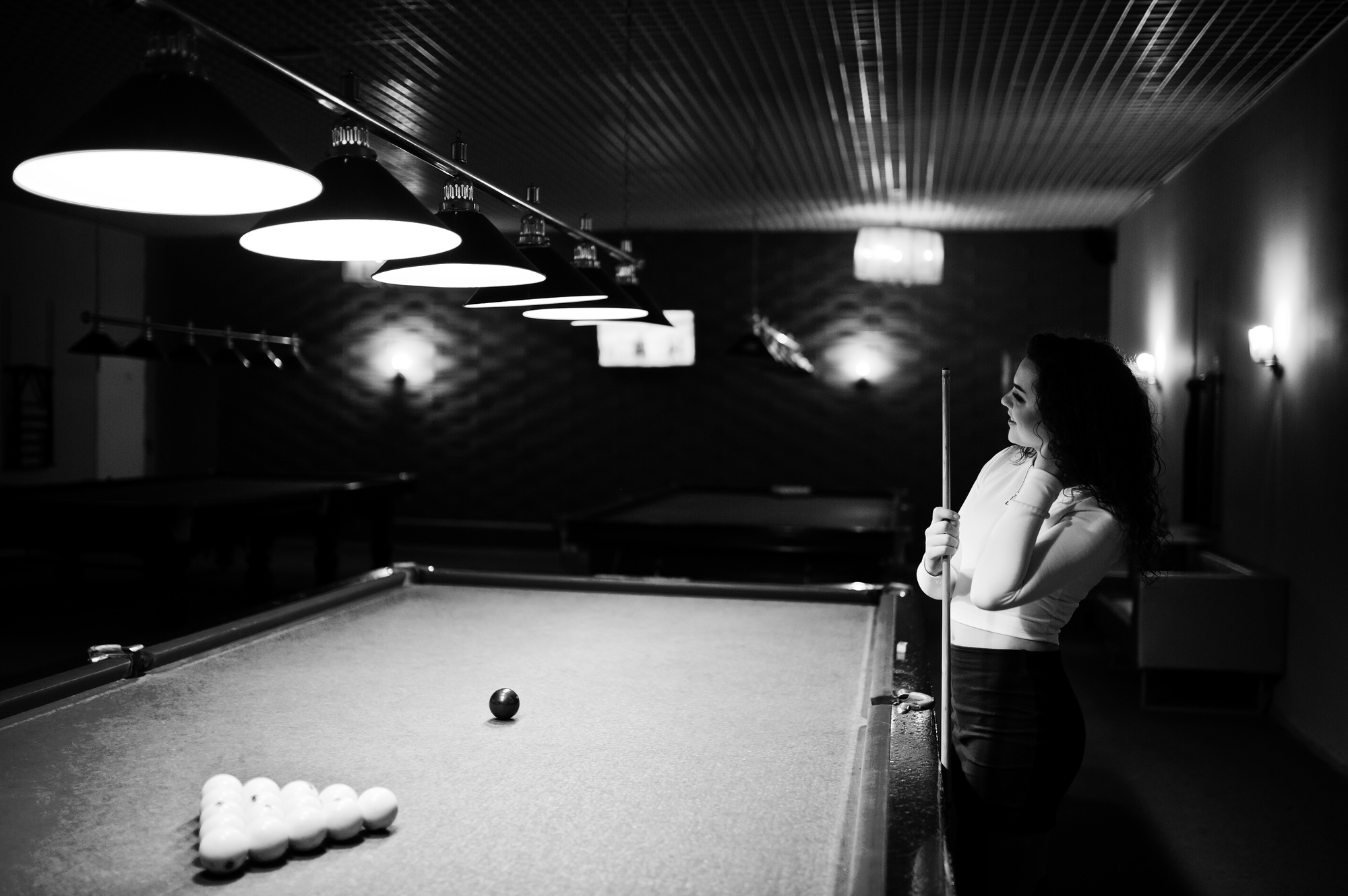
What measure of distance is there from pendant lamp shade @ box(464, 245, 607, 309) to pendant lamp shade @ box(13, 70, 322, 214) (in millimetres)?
1082

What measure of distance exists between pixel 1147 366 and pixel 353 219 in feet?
Result: 22.0

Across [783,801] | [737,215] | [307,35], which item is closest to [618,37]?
[307,35]

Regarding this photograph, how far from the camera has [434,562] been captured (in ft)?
28.9

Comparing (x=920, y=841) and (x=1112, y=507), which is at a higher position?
(x=1112, y=507)

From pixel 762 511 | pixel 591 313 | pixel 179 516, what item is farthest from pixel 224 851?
pixel 762 511

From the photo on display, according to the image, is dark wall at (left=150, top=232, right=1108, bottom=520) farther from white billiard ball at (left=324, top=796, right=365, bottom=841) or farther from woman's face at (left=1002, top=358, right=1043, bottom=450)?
white billiard ball at (left=324, top=796, right=365, bottom=841)

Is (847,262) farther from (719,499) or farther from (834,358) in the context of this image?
(719,499)

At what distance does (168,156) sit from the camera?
4.34ft

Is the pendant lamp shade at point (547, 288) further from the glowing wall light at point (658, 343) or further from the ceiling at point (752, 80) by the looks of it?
the glowing wall light at point (658, 343)

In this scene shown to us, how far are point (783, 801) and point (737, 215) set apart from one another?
7332 mm

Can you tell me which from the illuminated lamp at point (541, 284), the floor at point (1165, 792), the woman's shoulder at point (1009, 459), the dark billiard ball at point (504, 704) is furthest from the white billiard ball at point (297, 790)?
the woman's shoulder at point (1009, 459)

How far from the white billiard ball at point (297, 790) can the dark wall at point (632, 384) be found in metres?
7.50

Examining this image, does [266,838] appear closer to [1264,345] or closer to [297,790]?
[297,790]

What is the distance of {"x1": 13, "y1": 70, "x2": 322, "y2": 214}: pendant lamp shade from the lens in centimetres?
118
